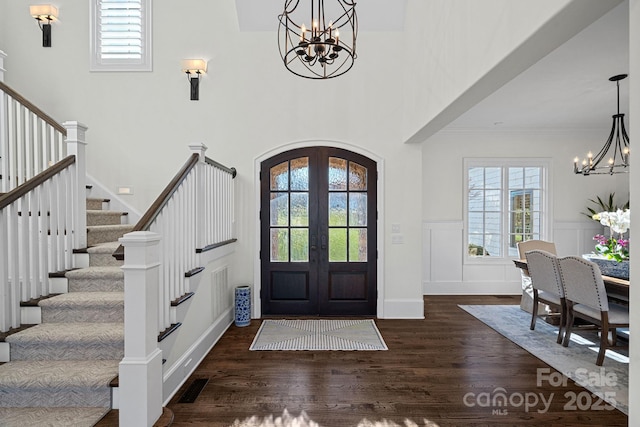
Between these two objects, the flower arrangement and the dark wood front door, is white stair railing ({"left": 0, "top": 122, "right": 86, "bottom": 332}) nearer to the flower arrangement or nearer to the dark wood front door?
the dark wood front door

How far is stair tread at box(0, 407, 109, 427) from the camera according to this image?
214 cm

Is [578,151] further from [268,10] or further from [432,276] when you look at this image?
[268,10]

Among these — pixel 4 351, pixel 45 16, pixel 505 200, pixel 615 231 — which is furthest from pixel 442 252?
pixel 45 16

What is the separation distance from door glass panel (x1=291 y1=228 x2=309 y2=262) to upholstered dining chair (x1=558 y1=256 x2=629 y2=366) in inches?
113

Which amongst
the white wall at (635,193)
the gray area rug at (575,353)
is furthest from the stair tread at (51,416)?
the gray area rug at (575,353)

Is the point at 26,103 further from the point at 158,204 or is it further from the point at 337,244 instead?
the point at 337,244

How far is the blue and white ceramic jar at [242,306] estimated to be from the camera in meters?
4.44

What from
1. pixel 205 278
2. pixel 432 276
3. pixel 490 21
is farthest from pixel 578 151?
pixel 205 278

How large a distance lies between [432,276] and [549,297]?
2249mm

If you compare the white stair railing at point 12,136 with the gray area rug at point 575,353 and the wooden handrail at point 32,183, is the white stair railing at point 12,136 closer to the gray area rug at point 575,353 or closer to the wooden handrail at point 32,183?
the wooden handrail at point 32,183

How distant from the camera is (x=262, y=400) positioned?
2693 mm

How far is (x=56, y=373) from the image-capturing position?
236 centimetres

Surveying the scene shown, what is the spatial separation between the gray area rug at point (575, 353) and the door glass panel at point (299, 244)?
2.43 m

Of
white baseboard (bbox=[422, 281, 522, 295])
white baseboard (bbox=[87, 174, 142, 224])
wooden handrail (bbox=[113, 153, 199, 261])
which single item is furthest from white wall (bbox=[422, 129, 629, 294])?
white baseboard (bbox=[87, 174, 142, 224])
